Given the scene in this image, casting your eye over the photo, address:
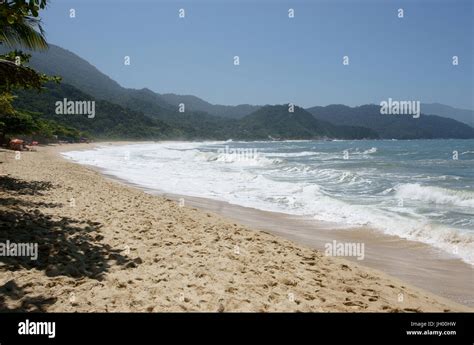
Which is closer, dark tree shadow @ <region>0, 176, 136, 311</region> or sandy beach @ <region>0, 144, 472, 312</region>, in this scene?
sandy beach @ <region>0, 144, 472, 312</region>

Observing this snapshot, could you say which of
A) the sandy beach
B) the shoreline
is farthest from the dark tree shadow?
the shoreline

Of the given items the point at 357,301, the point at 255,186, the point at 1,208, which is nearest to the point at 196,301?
the point at 357,301

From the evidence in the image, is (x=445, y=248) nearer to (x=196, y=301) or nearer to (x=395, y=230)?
(x=395, y=230)

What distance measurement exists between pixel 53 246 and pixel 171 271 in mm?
2443

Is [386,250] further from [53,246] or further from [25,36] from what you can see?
[25,36]

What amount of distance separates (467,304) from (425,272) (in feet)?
4.54

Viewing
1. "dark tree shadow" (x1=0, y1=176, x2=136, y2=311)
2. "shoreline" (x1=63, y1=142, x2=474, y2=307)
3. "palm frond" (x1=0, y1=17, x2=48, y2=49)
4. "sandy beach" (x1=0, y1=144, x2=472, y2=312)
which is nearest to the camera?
"sandy beach" (x1=0, y1=144, x2=472, y2=312)

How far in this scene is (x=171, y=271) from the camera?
5746mm

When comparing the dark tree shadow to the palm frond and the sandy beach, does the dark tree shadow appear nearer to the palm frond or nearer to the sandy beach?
the sandy beach

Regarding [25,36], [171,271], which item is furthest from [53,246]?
[25,36]

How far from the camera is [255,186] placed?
18375 mm

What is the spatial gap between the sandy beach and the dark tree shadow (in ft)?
0.06

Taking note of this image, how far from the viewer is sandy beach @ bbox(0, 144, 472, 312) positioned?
4.64 metres
